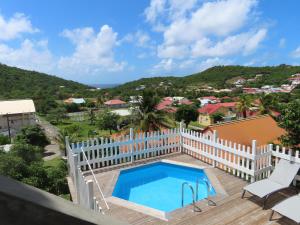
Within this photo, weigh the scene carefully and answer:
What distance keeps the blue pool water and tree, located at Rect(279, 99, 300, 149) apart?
2.72m

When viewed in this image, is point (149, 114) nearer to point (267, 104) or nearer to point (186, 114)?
point (267, 104)

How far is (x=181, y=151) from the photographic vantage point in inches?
384

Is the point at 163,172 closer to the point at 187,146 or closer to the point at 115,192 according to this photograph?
the point at 187,146

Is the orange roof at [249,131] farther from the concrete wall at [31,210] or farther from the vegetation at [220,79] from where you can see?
the vegetation at [220,79]

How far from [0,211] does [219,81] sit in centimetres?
11041

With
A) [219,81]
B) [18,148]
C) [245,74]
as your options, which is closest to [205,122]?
[18,148]

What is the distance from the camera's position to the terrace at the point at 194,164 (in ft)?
17.3

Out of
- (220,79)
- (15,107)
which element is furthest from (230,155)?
(220,79)

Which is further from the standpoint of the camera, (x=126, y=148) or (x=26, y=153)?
(x=26, y=153)

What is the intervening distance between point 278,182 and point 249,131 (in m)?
6.67

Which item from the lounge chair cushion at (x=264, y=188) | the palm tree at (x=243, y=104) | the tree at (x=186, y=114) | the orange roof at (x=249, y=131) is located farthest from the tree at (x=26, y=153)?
the tree at (x=186, y=114)

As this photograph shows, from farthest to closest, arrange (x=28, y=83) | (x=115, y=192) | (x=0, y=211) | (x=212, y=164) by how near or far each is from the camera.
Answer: (x=28, y=83), (x=212, y=164), (x=115, y=192), (x=0, y=211)

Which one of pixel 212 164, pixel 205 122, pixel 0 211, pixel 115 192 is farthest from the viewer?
pixel 205 122

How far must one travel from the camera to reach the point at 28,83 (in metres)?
64.6
